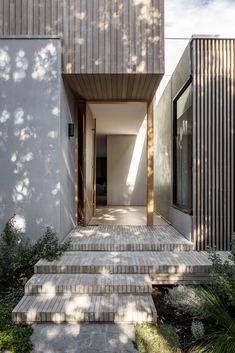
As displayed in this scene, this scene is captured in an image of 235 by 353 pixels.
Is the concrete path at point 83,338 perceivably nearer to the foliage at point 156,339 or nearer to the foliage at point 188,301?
the foliage at point 156,339

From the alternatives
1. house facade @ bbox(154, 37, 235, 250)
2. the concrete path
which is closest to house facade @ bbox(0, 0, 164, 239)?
house facade @ bbox(154, 37, 235, 250)

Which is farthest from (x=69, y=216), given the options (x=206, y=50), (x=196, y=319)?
(x=206, y=50)

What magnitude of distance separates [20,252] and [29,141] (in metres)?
1.73

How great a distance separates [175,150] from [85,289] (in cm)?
382

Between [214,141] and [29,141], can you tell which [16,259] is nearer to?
[29,141]

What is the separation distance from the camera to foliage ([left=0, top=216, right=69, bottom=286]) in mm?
4133

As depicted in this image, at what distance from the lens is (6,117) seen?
188 inches

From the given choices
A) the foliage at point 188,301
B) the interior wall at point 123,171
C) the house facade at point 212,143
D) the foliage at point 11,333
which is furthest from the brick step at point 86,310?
the interior wall at point 123,171

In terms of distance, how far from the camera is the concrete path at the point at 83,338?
276cm

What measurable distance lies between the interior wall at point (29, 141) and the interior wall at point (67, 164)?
20 cm

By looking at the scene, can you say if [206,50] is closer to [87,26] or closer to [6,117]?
[87,26]

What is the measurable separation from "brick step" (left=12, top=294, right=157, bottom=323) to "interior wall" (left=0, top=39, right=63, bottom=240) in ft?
4.96

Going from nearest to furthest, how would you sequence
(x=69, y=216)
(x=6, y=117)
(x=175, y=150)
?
(x=6, y=117)
(x=69, y=216)
(x=175, y=150)

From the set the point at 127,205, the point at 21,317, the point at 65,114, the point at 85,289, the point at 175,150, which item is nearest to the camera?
the point at 21,317
